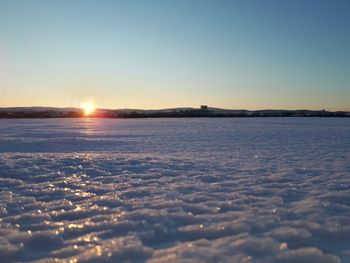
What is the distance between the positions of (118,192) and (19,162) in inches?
223

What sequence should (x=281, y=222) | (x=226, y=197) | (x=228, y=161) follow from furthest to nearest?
(x=228, y=161) < (x=226, y=197) < (x=281, y=222)

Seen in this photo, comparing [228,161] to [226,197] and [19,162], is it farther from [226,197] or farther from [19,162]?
[19,162]

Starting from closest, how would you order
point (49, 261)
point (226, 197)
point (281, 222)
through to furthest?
point (49, 261), point (281, 222), point (226, 197)

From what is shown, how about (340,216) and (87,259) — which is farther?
(340,216)

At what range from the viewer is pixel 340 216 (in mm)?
5895

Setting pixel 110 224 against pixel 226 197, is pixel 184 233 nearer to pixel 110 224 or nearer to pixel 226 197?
pixel 110 224

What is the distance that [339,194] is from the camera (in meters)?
7.27

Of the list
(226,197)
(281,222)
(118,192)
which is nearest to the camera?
(281,222)

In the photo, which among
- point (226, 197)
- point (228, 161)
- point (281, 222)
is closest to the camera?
point (281, 222)

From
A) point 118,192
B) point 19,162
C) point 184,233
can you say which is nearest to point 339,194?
point 184,233

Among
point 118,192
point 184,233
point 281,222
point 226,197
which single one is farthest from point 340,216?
point 118,192

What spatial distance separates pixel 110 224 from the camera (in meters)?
5.66

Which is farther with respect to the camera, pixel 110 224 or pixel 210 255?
pixel 110 224

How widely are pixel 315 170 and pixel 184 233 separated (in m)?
6.07
